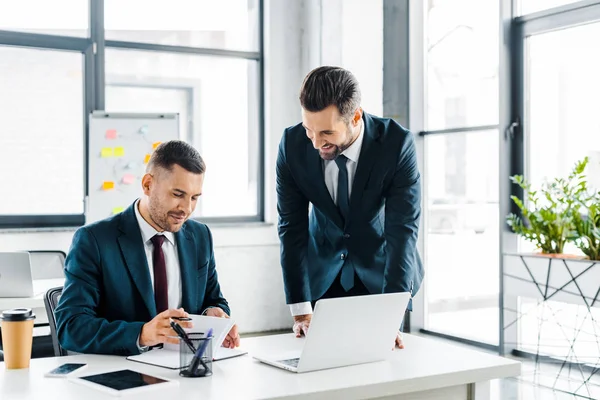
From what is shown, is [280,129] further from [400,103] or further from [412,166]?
[412,166]

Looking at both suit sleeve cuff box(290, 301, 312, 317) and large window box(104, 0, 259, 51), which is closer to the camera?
suit sleeve cuff box(290, 301, 312, 317)

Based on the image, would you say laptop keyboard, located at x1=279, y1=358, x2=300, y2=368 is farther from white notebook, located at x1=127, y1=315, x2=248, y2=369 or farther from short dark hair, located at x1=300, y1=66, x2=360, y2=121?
short dark hair, located at x1=300, y1=66, x2=360, y2=121

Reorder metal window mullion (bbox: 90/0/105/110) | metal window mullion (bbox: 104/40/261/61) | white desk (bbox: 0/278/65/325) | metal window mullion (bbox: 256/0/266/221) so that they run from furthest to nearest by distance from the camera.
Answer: metal window mullion (bbox: 256/0/266/221) < metal window mullion (bbox: 104/40/261/61) < metal window mullion (bbox: 90/0/105/110) < white desk (bbox: 0/278/65/325)

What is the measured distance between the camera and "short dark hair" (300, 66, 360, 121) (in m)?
2.00

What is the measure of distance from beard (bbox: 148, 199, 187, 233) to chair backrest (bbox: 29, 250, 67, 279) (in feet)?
6.87

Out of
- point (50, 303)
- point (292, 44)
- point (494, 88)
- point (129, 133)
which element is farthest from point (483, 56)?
point (50, 303)

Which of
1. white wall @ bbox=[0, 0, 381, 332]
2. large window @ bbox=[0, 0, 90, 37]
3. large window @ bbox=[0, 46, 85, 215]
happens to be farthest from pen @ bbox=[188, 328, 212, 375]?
large window @ bbox=[0, 0, 90, 37]

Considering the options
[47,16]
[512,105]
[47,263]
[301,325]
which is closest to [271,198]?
[512,105]

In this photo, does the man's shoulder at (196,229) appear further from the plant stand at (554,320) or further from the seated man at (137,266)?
the plant stand at (554,320)

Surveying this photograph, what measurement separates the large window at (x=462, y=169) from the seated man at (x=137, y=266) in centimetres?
343

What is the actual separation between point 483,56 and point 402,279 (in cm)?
343

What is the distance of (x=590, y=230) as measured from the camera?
13.0 ft

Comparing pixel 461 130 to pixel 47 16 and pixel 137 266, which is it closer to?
pixel 47 16

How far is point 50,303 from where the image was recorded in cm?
208
